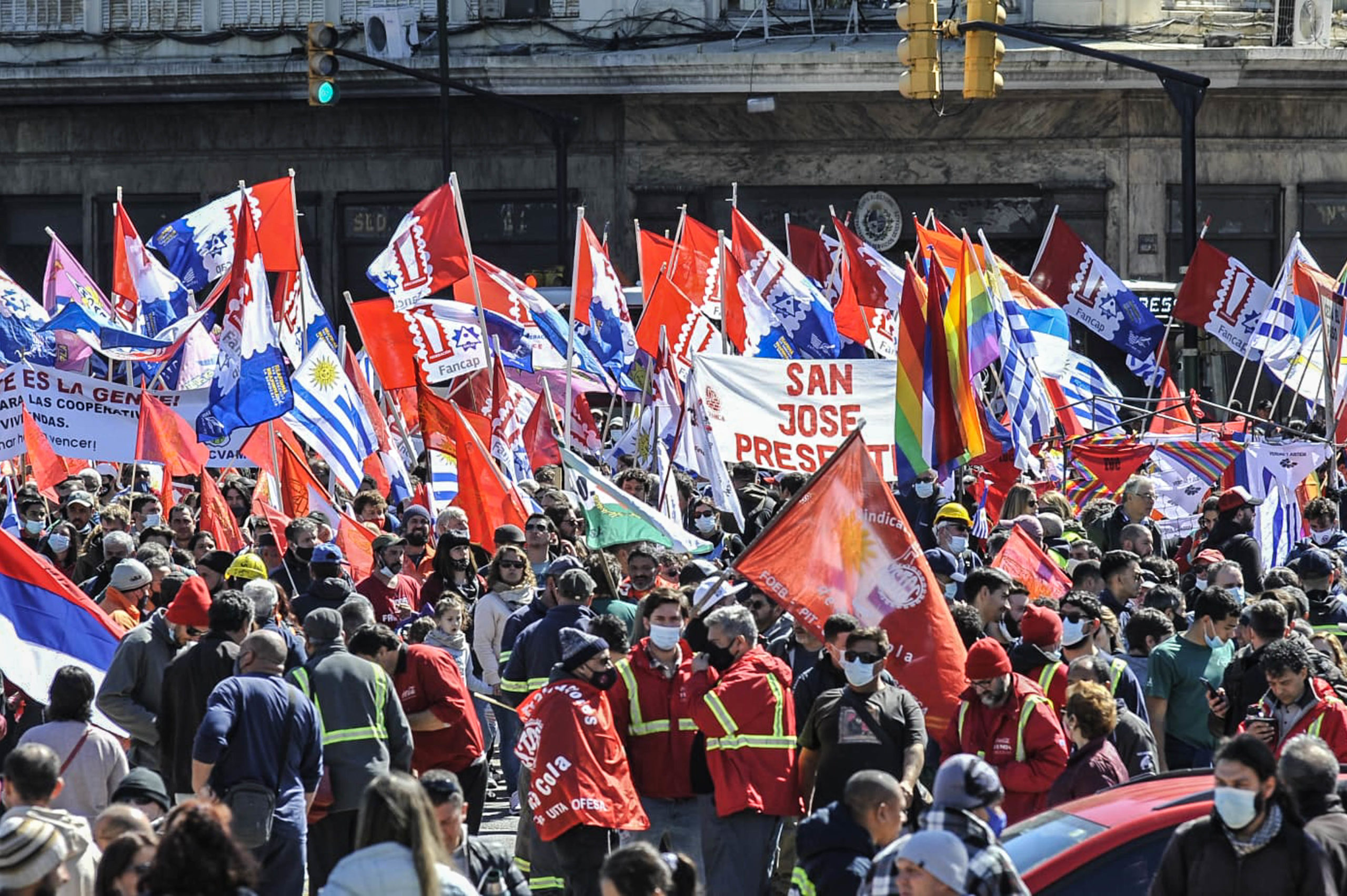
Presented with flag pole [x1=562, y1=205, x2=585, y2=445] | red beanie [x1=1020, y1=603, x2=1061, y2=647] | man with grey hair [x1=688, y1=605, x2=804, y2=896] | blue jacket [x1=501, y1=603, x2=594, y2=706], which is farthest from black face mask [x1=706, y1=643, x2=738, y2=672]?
flag pole [x1=562, y1=205, x2=585, y2=445]

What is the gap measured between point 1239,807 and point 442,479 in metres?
10.1

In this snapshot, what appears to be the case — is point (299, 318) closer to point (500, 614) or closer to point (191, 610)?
point (500, 614)

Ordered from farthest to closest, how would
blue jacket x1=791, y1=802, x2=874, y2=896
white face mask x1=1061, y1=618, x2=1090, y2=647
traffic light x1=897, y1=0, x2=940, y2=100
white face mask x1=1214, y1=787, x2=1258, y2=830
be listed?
traffic light x1=897, y1=0, x2=940, y2=100 → white face mask x1=1061, y1=618, x2=1090, y2=647 → blue jacket x1=791, y1=802, x2=874, y2=896 → white face mask x1=1214, y1=787, x2=1258, y2=830

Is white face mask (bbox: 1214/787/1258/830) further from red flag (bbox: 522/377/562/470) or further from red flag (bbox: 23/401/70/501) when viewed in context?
red flag (bbox: 522/377/562/470)

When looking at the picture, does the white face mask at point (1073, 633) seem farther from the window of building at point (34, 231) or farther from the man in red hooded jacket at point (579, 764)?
the window of building at point (34, 231)

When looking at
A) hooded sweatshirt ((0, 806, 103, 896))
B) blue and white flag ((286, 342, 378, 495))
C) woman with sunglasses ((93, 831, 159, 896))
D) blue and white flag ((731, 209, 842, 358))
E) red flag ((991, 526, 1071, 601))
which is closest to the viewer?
woman with sunglasses ((93, 831, 159, 896))

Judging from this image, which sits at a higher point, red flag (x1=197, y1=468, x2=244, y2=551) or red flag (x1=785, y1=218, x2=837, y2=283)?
red flag (x1=785, y1=218, x2=837, y2=283)

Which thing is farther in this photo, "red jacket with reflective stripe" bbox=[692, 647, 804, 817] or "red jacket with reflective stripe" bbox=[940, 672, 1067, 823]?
"red jacket with reflective stripe" bbox=[692, 647, 804, 817]

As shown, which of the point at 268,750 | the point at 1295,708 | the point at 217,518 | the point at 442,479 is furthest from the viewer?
the point at 442,479

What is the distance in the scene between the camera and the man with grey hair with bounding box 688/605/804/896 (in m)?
8.97

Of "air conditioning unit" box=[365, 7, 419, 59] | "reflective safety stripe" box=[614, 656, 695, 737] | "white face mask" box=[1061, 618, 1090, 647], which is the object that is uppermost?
"air conditioning unit" box=[365, 7, 419, 59]

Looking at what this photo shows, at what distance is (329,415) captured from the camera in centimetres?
1566

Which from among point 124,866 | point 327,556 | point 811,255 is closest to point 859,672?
point 124,866

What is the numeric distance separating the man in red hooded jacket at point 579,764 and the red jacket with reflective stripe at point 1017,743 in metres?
1.29
